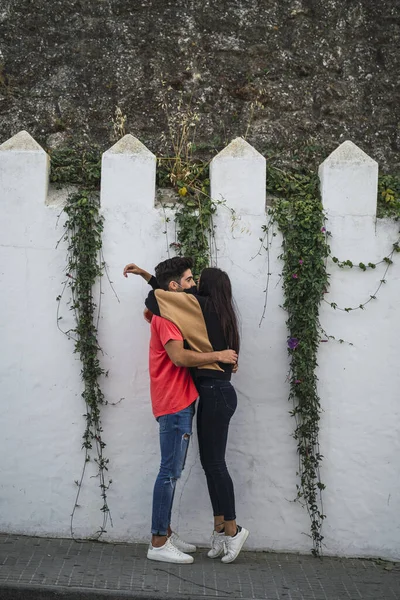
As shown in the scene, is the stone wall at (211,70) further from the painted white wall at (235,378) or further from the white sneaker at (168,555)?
the white sneaker at (168,555)

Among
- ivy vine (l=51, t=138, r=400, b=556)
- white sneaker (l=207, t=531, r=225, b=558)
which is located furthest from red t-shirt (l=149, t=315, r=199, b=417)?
white sneaker (l=207, t=531, r=225, b=558)

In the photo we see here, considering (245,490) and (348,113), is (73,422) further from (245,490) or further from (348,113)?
(348,113)

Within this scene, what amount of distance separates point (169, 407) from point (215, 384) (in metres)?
0.35

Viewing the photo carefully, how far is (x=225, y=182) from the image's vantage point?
5.80 metres

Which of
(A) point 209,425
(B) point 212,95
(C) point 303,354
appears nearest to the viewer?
(A) point 209,425

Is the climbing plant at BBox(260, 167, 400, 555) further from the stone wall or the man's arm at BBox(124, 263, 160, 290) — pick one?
the stone wall

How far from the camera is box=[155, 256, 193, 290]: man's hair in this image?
17.8 feet

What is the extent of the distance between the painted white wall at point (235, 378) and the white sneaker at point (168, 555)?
456 mm

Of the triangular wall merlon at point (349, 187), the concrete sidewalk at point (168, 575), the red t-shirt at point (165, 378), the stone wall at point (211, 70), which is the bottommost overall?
the concrete sidewalk at point (168, 575)

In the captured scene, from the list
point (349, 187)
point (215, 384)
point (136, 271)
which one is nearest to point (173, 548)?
point (215, 384)

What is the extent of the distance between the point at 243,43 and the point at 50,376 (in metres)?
4.18

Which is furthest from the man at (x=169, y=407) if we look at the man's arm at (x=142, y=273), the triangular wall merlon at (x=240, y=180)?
the triangular wall merlon at (x=240, y=180)

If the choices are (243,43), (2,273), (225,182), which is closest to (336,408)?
(225,182)

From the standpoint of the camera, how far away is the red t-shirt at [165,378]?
5207 mm
